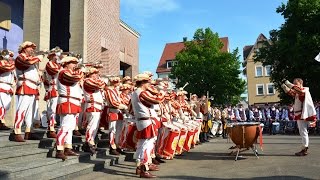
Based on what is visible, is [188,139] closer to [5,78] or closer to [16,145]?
[16,145]

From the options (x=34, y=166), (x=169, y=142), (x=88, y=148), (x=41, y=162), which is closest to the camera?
(x=34, y=166)

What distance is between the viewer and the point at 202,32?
48.8 metres

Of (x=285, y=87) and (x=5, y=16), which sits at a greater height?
(x=5, y=16)

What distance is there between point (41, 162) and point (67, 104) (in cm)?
127

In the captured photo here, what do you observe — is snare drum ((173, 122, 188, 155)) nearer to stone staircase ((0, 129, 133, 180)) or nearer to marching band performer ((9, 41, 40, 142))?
stone staircase ((0, 129, 133, 180))

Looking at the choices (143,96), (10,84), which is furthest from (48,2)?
(143,96)

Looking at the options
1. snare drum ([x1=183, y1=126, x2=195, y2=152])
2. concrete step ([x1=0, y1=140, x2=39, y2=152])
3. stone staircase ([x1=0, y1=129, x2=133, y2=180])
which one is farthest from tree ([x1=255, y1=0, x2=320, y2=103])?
concrete step ([x1=0, y1=140, x2=39, y2=152])

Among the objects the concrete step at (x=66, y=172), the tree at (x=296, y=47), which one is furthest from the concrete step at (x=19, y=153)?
the tree at (x=296, y=47)

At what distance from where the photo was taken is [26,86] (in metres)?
8.38

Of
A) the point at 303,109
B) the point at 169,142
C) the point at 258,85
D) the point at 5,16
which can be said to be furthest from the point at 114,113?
the point at 258,85

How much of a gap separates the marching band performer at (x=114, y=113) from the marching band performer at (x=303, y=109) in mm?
4389

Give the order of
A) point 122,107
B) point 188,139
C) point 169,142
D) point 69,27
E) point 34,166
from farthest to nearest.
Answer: point 69,27
point 188,139
point 169,142
point 122,107
point 34,166

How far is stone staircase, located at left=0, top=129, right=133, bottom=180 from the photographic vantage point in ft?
21.0

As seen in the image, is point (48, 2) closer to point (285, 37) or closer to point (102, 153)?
point (102, 153)
